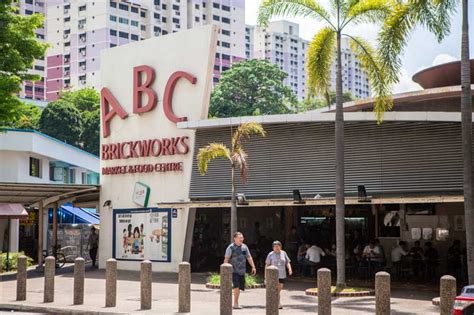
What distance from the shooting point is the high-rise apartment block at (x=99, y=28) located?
4377 inches

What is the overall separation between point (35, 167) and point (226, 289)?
25.0 metres

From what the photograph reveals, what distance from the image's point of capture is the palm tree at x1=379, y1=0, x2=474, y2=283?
50.9 feet

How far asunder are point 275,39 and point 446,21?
5345 inches

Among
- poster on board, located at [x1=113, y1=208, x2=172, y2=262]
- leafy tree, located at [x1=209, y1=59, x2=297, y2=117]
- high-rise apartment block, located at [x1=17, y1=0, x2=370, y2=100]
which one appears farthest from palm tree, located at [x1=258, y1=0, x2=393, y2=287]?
high-rise apartment block, located at [x1=17, y1=0, x2=370, y2=100]

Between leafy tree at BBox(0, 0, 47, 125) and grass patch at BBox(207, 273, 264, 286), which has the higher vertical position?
leafy tree at BBox(0, 0, 47, 125)

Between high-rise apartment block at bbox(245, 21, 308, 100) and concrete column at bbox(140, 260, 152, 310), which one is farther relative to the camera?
high-rise apartment block at bbox(245, 21, 308, 100)

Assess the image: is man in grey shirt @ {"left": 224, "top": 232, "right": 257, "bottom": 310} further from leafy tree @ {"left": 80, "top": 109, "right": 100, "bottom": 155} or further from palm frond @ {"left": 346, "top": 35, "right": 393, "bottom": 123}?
leafy tree @ {"left": 80, "top": 109, "right": 100, "bottom": 155}

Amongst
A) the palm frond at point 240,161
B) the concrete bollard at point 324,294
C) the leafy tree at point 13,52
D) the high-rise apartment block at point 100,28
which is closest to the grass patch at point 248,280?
the palm frond at point 240,161

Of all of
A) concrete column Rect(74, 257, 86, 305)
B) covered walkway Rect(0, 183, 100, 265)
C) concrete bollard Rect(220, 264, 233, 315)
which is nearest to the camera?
concrete bollard Rect(220, 264, 233, 315)

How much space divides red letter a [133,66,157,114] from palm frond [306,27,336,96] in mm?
8385

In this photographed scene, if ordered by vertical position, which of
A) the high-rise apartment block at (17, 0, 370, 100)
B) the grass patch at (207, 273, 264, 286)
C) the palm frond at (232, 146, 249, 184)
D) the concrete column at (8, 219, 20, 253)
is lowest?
the grass patch at (207, 273, 264, 286)

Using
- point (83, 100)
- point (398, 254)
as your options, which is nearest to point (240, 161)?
point (398, 254)

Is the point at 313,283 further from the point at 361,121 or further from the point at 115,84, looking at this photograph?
the point at 115,84

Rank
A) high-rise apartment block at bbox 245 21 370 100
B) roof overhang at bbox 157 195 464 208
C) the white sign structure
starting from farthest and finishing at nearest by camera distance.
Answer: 1. high-rise apartment block at bbox 245 21 370 100
2. the white sign structure
3. roof overhang at bbox 157 195 464 208
